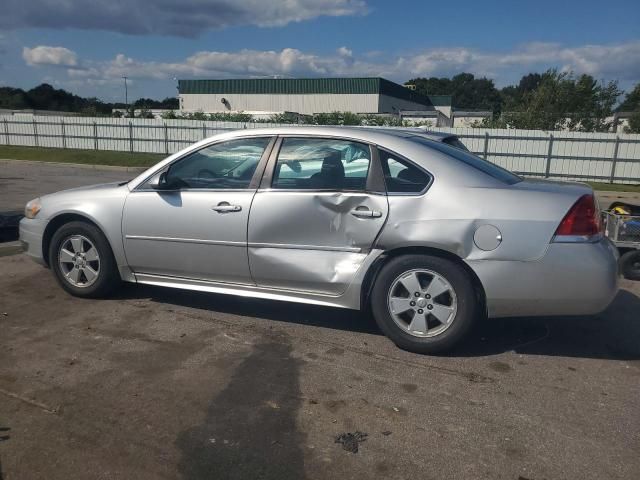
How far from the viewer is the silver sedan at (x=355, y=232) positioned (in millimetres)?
3818

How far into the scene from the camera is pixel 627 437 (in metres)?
3.02

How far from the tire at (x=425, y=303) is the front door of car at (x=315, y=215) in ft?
0.92

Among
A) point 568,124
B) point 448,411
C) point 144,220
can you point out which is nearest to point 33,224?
point 144,220

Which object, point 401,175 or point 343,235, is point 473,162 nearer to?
point 401,175

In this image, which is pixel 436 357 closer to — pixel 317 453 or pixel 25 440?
pixel 317 453

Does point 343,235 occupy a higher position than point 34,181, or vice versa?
point 343,235

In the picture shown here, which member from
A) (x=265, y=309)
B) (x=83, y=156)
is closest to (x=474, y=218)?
(x=265, y=309)

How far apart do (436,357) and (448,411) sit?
799 millimetres

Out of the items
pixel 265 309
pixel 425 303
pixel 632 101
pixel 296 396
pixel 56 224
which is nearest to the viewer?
pixel 296 396

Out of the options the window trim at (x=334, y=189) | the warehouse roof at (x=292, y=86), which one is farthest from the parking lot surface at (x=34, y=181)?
the warehouse roof at (x=292, y=86)

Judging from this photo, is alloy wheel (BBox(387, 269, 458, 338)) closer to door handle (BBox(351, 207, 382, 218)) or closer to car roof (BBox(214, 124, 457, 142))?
door handle (BBox(351, 207, 382, 218))

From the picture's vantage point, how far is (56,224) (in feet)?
17.0

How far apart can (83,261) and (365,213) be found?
265 cm

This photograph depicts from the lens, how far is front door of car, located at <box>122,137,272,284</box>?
4.48m
